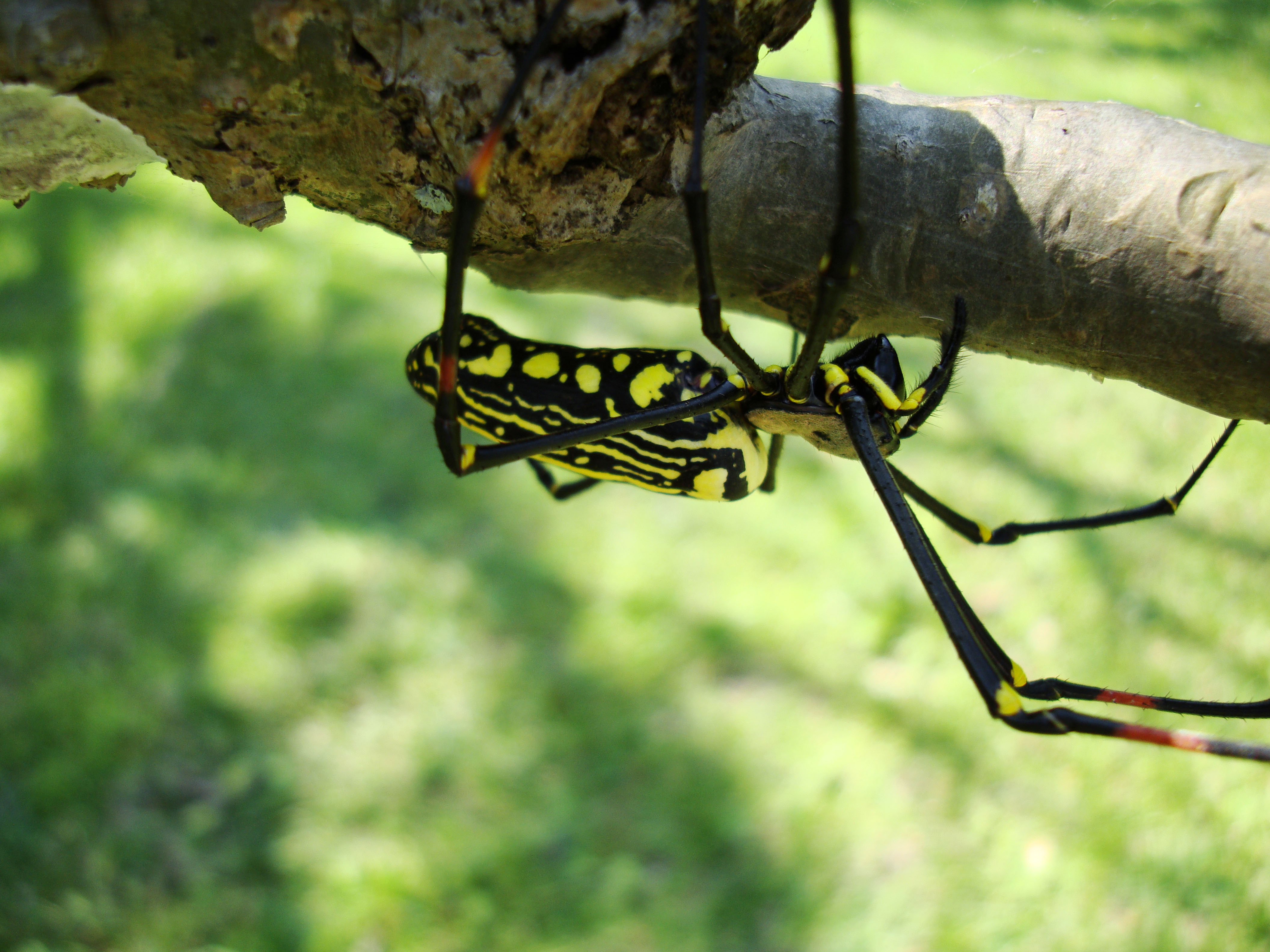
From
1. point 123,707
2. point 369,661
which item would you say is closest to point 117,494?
point 123,707

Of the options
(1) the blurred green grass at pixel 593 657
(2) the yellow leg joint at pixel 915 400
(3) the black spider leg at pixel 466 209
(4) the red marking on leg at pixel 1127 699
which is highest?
(3) the black spider leg at pixel 466 209

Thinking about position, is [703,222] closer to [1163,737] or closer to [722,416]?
[722,416]

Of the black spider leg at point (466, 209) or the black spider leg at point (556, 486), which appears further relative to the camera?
the black spider leg at point (556, 486)

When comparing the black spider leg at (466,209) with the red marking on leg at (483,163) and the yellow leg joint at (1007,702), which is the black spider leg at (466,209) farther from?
the yellow leg joint at (1007,702)

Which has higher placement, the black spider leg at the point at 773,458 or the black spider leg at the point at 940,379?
the black spider leg at the point at 940,379

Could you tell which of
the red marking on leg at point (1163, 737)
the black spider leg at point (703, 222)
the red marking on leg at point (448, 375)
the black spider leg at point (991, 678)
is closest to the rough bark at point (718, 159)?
the black spider leg at point (703, 222)

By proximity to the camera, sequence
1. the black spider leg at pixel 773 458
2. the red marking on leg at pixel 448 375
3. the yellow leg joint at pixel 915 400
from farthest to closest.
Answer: the black spider leg at pixel 773 458, the yellow leg joint at pixel 915 400, the red marking on leg at pixel 448 375

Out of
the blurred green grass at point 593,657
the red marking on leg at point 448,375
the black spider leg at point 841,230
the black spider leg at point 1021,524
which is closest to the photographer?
the black spider leg at point 841,230
